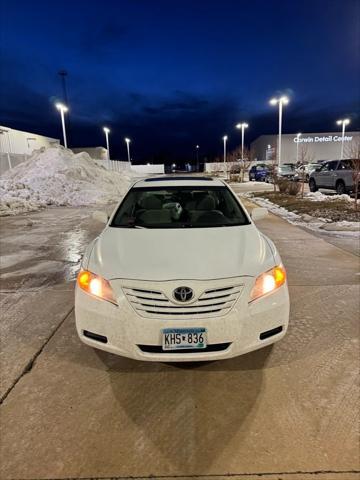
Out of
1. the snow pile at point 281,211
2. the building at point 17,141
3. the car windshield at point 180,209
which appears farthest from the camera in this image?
the building at point 17,141

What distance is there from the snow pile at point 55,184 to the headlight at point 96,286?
39.2 ft

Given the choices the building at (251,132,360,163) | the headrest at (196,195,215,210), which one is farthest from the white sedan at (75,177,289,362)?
the building at (251,132,360,163)

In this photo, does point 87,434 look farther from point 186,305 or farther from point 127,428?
point 186,305

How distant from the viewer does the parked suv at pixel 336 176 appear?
15992 millimetres

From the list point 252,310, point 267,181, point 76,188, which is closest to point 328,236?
point 252,310

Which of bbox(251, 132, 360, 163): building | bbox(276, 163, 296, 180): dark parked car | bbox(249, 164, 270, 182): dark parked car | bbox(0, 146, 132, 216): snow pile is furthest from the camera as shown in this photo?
bbox(251, 132, 360, 163): building

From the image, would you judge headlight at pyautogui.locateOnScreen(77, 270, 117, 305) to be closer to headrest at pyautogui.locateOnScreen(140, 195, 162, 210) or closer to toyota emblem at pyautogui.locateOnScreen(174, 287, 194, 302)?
toyota emblem at pyautogui.locateOnScreen(174, 287, 194, 302)

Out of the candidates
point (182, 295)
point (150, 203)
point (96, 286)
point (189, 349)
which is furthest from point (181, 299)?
point (150, 203)

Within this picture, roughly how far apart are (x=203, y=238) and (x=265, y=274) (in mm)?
724

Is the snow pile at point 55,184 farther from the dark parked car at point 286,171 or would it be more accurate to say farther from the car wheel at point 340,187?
the dark parked car at point 286,171

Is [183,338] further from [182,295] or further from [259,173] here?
[259,173]

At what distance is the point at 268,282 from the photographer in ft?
8.72

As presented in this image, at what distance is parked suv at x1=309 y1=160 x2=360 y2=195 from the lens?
52.5 ft

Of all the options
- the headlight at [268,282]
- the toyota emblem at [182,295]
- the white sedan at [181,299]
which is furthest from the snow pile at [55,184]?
the headlight at [268,282]
